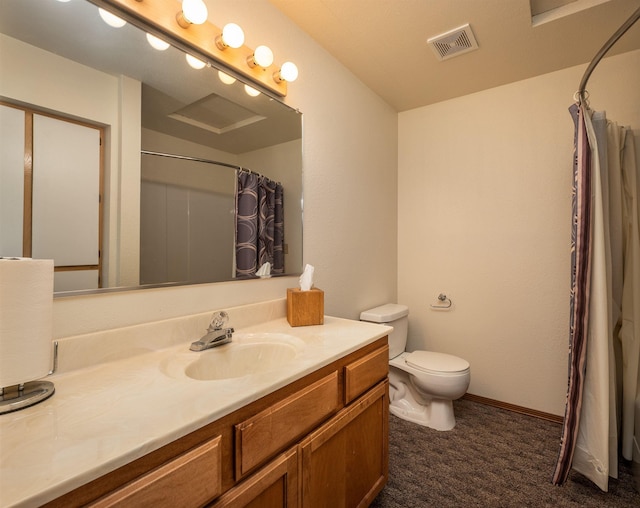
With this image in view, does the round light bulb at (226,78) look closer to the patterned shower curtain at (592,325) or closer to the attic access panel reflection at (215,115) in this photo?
the attic access panel reflection at (215,115)

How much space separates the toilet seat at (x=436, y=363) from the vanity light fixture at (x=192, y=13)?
2.16 meters

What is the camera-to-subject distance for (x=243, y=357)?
3.98 feet

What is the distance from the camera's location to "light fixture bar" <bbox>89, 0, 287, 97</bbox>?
1090 millimetres

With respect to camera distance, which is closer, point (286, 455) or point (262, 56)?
point (286, 455)

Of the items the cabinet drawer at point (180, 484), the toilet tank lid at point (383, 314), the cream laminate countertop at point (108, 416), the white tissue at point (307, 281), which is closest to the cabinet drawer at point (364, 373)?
the cream laminate countertop at point (108, 416)

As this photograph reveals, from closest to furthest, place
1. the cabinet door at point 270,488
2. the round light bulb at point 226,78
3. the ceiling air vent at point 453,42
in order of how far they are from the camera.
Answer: the cabinet door at point 270,488 < the round light bulb at point 226,78 < the ceiling air vent at point 453,42

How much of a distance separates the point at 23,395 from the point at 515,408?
2762 millimetres

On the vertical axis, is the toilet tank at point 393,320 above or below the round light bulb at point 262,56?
below

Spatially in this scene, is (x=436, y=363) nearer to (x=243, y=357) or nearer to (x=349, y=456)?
(x=349, y=456)

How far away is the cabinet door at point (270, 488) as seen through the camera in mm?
757

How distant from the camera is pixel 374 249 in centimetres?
246

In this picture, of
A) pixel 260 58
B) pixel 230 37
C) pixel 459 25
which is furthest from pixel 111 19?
pixel 459 25

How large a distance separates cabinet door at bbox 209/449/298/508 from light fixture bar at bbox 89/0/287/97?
150 centimetres

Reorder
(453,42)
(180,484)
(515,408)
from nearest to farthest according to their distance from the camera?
(180,484) < (453,42) < (515,408)
